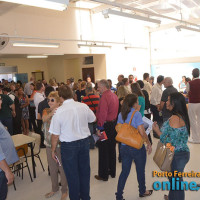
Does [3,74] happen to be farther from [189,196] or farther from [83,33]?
[189,196]

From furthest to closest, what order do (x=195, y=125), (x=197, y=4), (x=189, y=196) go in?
(x=197, y=4) < (x=195, y=125) < (x=189, y=196)

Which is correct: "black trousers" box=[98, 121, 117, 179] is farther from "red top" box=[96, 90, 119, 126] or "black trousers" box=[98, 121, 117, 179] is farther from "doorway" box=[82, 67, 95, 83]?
"doorway" box=[82, 67, 95, 83]

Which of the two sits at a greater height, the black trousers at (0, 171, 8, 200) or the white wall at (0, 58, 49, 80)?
the white wall at (0, 58, 49, 80)

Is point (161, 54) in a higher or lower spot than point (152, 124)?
higher

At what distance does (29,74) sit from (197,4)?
9.51 metres

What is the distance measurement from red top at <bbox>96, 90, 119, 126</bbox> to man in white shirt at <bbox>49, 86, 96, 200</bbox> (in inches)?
24.3

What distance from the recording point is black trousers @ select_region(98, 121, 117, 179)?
134 inches

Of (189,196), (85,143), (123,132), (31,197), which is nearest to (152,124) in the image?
(123,132)

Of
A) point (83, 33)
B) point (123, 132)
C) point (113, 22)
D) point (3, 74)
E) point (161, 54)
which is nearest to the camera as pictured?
point (123, 132)

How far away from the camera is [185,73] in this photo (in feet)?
37.3

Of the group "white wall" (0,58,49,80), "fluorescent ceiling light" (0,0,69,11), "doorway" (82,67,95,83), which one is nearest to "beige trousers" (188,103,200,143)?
"fluorescent ceiling light" (0,0,69,11)

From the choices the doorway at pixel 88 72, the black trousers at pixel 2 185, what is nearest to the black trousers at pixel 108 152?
the black trousers at pixel 2 185

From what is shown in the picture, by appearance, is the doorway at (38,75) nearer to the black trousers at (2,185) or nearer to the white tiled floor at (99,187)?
the white tiled floor at (99,187)

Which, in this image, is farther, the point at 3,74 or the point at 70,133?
the point at 3,74
